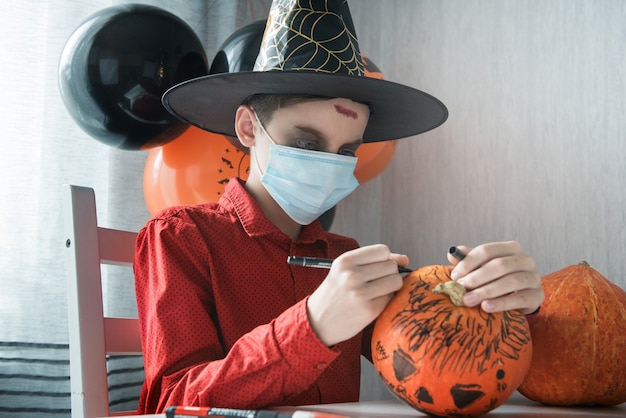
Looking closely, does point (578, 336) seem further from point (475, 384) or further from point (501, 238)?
point (501, 238)

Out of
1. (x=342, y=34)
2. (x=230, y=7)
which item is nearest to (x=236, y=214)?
(x=342, y=34)

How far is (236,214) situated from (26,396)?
899 mm

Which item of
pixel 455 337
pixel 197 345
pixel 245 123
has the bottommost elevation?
pixel 197 345

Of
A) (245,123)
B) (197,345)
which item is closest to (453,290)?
(197,345)

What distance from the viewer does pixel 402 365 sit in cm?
77

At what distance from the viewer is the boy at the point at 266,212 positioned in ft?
3.55

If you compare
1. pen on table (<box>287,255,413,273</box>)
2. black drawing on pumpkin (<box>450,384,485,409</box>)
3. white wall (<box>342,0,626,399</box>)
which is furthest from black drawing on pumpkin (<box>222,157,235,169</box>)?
black drawing on pumpkin (<box>450,384,485,409</box>)

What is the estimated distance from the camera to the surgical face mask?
4.13ft

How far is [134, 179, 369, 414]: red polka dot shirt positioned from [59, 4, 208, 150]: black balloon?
1.35ft

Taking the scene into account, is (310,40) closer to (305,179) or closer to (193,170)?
(305,179)

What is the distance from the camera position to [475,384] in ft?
2.44

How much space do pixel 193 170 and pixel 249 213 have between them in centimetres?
49

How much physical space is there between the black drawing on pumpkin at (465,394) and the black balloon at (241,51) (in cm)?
110

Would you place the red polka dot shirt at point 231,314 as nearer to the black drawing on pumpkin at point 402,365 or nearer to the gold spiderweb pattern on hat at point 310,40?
the black drawing on pumpkin at point 402,365
